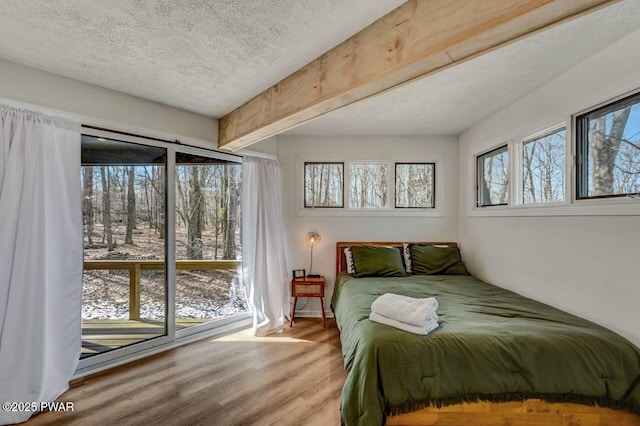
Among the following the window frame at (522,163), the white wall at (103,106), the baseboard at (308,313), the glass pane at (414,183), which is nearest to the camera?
the white wall at (103,106)

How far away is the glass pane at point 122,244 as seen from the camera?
2.40m

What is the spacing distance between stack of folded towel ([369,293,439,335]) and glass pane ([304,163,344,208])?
6.52 feet

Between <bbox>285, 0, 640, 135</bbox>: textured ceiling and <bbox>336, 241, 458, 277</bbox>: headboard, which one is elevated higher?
<bbox>285, 0, 640, 135</bbox>: textured ceiling

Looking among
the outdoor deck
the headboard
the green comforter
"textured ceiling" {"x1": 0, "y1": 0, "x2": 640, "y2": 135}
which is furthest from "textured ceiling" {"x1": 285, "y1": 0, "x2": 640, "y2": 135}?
the outdoor deck

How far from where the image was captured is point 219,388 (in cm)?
211

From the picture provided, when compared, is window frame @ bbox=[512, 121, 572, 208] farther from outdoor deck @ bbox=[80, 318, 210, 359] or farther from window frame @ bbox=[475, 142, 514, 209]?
outdoor deck @ bbox=[80, 318, 210, 359]

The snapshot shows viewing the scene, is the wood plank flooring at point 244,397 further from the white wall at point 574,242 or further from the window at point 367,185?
the window at point 367,185

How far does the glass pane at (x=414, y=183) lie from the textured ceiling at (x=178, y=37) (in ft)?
7.33

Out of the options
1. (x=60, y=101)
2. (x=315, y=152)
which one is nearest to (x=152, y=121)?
(x=60, y=101)

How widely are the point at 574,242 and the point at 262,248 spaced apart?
9.49ft

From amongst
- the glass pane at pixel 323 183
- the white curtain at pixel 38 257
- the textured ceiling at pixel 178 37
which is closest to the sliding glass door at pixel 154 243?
the white curtain at pixel 38 257

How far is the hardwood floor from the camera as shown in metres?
1.80

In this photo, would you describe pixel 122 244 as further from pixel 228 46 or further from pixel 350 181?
pixel 350 181

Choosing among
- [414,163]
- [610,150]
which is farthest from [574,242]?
[414,163]
